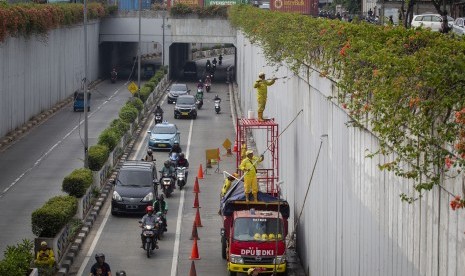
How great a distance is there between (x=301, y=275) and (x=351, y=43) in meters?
9.88

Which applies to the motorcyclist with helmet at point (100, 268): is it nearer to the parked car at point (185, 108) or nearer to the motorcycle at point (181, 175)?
the motorcycle at point (181, 175)

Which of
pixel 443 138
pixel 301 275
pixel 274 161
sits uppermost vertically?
pixel 443 138

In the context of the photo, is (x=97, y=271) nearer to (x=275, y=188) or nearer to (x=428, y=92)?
(x=275, y=188)

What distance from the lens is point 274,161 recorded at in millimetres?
31797

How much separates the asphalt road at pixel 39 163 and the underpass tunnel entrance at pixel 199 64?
Result: 79.3ft

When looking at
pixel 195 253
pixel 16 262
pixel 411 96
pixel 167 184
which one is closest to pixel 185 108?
pixel 167 184

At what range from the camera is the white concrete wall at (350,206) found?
39.1 ft

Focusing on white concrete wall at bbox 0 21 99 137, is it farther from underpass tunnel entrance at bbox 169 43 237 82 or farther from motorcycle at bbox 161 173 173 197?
motorcycle at bbox 161 173 173 197

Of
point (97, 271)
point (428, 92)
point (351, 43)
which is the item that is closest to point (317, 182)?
point (97, 271)

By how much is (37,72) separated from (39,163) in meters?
16.9

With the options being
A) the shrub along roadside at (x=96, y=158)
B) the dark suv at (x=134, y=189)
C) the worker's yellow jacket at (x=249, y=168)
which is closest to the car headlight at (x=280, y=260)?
the worker's yellow jacket at (x=249, y=168)

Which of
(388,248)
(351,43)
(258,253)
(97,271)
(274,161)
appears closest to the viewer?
(388,248)

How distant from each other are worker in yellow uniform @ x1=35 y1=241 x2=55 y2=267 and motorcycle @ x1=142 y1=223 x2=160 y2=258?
12.0 ft

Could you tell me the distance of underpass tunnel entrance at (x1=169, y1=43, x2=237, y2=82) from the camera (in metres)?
94.2
